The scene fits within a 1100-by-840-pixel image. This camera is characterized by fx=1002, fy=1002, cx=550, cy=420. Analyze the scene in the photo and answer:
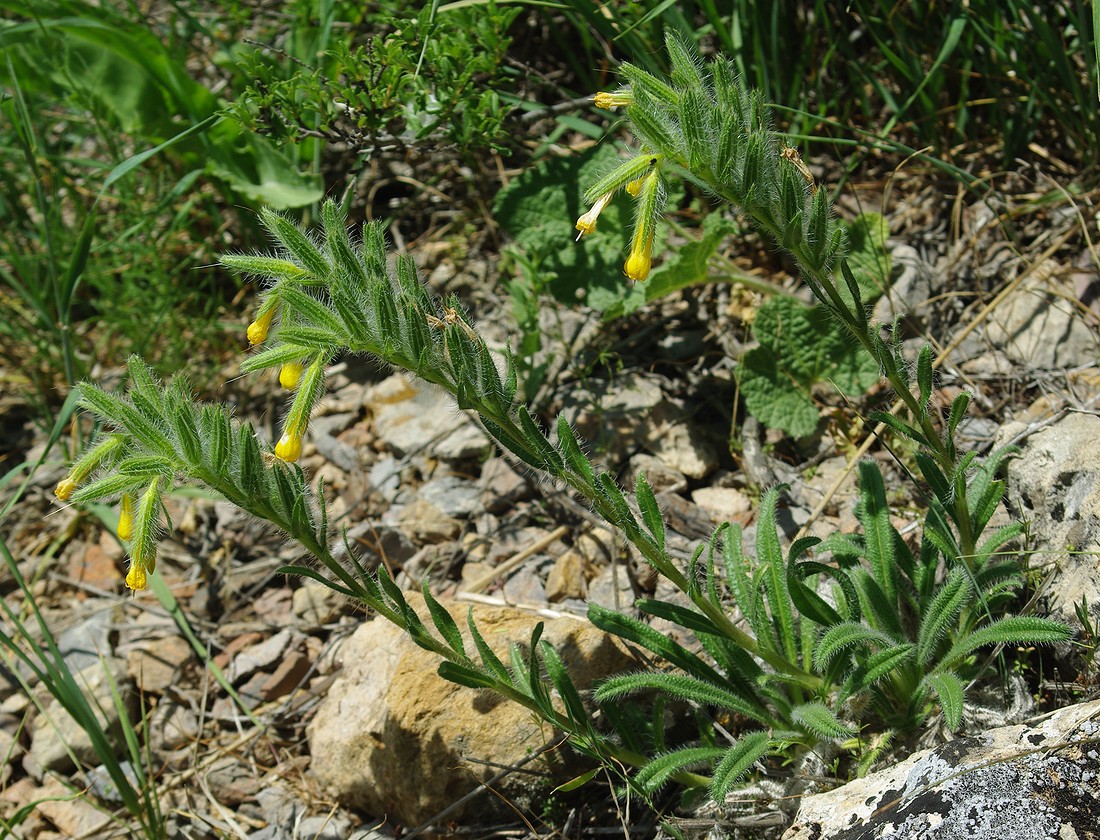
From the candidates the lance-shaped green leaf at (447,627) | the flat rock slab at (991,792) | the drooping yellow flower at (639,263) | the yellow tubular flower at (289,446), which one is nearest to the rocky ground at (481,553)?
the flat rock slab at (991,792)

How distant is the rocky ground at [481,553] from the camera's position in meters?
3.10

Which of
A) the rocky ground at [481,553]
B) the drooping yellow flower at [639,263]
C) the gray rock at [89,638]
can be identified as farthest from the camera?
the gray rock at [89,638]

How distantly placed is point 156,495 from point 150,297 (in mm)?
2815

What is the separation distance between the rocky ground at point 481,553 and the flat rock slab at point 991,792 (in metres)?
0.33

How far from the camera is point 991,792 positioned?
2.14m

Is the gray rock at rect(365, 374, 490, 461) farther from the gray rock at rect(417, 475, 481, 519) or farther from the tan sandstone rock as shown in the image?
the tan sandstone rock

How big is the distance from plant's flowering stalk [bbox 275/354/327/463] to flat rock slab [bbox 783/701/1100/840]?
1.53 meters

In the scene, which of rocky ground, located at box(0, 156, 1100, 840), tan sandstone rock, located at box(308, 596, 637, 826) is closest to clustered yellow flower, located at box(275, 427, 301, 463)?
rocky ground, located at box(0, 156, 1100, 840)

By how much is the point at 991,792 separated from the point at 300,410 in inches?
68.9

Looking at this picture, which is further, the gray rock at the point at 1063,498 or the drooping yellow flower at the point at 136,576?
the gray rock at the point at 1063,498

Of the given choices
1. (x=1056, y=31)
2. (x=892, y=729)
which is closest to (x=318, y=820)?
(x=892, y=729)

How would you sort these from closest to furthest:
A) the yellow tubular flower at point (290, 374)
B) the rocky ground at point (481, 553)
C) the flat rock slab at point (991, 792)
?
the flat rock slab at point (991, 792) < the yellow tubular flower at point (290, 374) < the rocky ground at point (481, 553)

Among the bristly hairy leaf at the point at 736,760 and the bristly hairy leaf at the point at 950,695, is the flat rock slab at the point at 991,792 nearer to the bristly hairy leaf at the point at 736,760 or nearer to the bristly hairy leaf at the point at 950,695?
the bristly hairy leaf at the point at 950,695

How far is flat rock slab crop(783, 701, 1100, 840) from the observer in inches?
82.0
